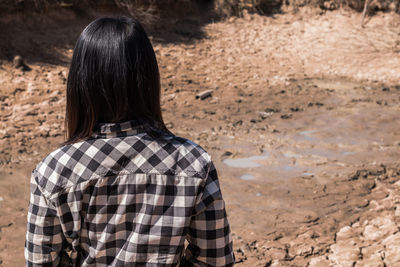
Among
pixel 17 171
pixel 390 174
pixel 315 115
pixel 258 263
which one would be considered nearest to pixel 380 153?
Result: pixel 390 174

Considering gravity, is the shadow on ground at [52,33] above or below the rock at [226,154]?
above

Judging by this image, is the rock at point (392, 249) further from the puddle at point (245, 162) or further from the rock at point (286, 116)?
the rock at point (286, 116)

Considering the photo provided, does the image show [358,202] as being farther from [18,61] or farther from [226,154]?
[18,61]

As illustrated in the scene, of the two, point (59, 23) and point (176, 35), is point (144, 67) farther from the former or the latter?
point (176, 35)

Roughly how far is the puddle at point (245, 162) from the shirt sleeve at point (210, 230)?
11.5ft

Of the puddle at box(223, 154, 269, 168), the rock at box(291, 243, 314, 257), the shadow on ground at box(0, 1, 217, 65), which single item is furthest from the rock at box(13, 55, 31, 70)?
the rock at box(291, 243, 314, 257)

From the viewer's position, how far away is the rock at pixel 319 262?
281cm

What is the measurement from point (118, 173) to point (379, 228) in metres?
2.65

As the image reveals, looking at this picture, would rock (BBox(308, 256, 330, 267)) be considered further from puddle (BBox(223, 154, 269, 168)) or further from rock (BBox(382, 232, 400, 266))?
puddle (BBox(223, 154, 269, 168))

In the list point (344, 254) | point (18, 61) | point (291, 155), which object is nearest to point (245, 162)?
point (291, 155)

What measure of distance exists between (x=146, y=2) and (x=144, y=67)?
9210 millimetres

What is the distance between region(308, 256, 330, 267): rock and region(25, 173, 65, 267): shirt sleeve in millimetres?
2147

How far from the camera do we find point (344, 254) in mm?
2879

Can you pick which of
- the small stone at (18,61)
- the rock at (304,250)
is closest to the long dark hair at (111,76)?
the rock at (304,250)
